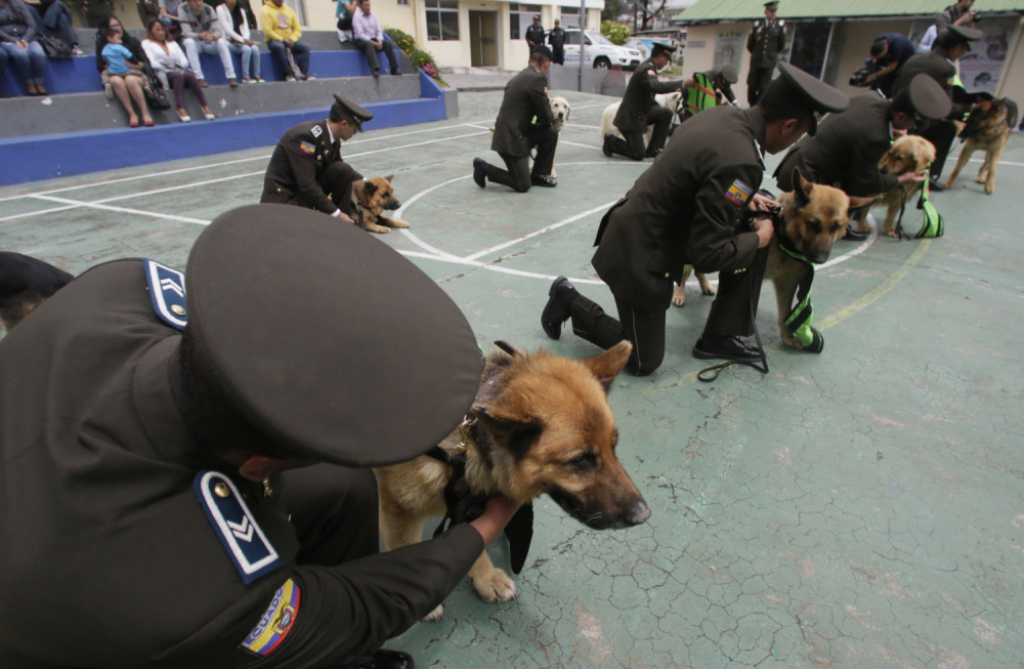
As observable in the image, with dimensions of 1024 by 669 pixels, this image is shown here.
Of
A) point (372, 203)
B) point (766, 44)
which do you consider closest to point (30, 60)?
point (372, 203)

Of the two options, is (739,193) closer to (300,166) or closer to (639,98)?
(300,166)

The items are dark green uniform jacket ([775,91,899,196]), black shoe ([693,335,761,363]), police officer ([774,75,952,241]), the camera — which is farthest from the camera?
the camera

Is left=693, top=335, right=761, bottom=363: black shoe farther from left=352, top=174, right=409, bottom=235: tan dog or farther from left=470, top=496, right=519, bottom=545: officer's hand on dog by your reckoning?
left=352, top=174, right=409, bottom=235: tan dog

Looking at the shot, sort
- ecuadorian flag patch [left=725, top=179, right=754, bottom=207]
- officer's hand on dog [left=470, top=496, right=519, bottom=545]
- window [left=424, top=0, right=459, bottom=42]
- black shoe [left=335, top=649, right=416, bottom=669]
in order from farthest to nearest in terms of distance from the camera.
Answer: window [left=424, top=0, right=459, bottom=42] < ecuadorian flag patch [left=725, top=179, right=754, bottom=207] < black shoe [left=335, top=649, right=416, bottom=669] < officer's hand on dog [left=470, top=496, right=519, bottom=545]

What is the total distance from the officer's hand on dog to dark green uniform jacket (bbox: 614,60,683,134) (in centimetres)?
973

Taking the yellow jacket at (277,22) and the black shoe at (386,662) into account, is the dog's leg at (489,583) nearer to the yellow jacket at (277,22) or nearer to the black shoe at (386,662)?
the black shoe at (386,662)

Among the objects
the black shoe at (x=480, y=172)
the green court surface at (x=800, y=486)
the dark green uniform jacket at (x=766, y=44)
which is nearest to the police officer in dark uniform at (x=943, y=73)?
the green court surface at (x=800, y=486)

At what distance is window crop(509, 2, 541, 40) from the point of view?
3166 cm

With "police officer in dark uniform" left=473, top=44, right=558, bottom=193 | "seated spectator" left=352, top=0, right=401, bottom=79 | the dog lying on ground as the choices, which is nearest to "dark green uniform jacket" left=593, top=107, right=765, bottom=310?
the dog lying on ground

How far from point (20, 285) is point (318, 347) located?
264 centimetres

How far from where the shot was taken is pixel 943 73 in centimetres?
695

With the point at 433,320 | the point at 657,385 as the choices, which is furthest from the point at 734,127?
the point at 433,320

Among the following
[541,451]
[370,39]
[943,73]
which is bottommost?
[541,451]

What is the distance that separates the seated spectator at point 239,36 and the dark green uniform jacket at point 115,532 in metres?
14.2
